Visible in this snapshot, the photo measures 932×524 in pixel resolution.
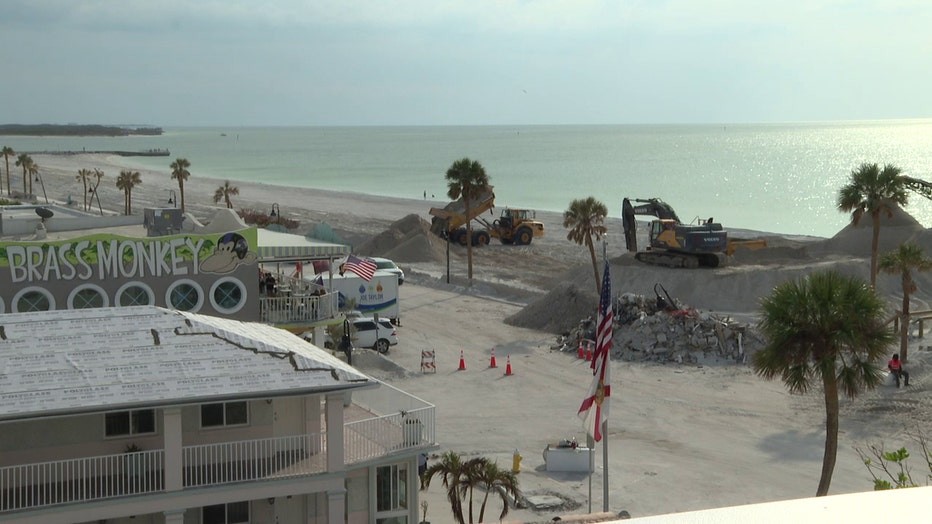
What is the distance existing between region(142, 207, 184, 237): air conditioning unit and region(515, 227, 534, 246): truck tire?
41294 mm

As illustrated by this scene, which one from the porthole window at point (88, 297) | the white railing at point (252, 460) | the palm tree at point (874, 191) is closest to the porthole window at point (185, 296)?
the porthole window at point (88, 297)

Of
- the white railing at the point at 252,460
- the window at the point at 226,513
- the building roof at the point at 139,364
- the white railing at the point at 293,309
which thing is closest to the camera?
the building roof at the point at 139,364

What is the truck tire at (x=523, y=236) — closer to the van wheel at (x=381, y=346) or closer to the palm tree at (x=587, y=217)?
the palm tree at (x=587, y=217)

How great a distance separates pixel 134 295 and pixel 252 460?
824 cm

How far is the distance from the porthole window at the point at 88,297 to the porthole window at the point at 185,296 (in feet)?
4.45

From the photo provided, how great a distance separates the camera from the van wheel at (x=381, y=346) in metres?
37.1

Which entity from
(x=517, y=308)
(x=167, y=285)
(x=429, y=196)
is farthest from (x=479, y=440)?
(x=429, y=196)

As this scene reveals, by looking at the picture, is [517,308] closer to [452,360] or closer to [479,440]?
[452,360]

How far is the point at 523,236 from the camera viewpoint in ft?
226

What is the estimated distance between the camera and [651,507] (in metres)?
22.3

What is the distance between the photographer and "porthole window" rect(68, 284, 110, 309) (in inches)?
906

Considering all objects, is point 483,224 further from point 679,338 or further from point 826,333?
point 826,333

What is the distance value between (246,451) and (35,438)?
123 inches

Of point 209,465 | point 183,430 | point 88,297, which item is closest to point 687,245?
point 88,297
